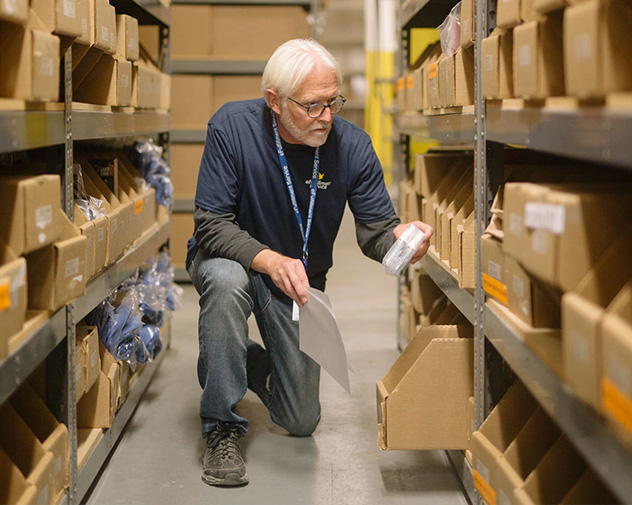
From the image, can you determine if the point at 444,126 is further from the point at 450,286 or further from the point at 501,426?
the point at 501,426

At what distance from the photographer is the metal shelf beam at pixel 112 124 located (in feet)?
7.04

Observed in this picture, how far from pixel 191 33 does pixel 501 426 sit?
3993 mm

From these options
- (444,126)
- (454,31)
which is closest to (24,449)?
(444,126)

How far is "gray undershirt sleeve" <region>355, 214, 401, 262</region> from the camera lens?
2.60 m

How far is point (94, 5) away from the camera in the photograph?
2172 millimetres

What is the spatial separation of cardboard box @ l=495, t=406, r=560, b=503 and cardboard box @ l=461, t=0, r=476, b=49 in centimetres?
99

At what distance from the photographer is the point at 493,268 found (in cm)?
192

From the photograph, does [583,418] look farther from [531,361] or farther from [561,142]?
[561,142]

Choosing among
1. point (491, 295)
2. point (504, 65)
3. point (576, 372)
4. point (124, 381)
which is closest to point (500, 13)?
point (504, 65)

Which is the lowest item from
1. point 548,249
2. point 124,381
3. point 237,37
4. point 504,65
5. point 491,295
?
point 124,381

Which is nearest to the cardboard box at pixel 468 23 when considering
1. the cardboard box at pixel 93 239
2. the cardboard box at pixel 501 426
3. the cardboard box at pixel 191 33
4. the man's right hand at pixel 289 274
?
the man's right hand at pixel 289 274

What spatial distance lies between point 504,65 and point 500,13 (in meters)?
0.12

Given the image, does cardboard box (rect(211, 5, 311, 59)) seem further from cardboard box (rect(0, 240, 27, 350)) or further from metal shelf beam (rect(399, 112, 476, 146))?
cardboard box (rect(0, 240, 27, 350))

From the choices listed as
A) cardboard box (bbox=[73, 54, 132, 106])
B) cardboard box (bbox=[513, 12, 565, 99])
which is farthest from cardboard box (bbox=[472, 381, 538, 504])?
cardboard box (bbox=[73, 54, 132, 106])
